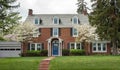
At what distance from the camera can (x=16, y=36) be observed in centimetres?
5556

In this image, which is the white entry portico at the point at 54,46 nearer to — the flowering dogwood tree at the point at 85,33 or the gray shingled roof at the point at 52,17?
the gray shingled roof at the point at 52,17

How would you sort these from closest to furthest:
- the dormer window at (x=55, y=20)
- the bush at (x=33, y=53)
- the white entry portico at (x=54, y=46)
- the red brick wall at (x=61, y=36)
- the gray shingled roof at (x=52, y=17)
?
the bush at (x=33, y=53)
the white entry portico at (x=54, y=46)
the red brick wall at (x=61, y=36)
the gray shingled roof at (x=52, y=17)
the dormer window at (x=55, y=20)

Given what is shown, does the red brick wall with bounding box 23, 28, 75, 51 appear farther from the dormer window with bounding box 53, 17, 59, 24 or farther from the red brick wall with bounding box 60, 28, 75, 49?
the dormer window with bounding box 53, 17, 59, 24

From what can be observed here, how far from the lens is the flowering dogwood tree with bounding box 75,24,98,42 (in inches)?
2192

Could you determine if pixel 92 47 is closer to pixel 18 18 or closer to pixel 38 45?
pixel 38 45

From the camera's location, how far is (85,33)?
56.2 m

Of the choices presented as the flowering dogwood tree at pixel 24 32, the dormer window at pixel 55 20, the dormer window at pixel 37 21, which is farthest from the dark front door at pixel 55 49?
the dormer window at pixel 37 21

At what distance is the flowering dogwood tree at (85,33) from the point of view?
55688 mm

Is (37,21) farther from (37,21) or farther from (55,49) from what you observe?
(55,49)

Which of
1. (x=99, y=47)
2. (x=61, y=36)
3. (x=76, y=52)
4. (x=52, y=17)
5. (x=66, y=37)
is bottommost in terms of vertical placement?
(x=76, y=52)

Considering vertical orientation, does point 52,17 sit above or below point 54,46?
above

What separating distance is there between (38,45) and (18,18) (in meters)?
22.6

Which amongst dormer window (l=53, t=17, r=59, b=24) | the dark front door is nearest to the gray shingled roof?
dormer window (l=53, t=17, r=59, b=24)

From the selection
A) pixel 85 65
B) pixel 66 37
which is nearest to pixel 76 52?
pixel 66 37
